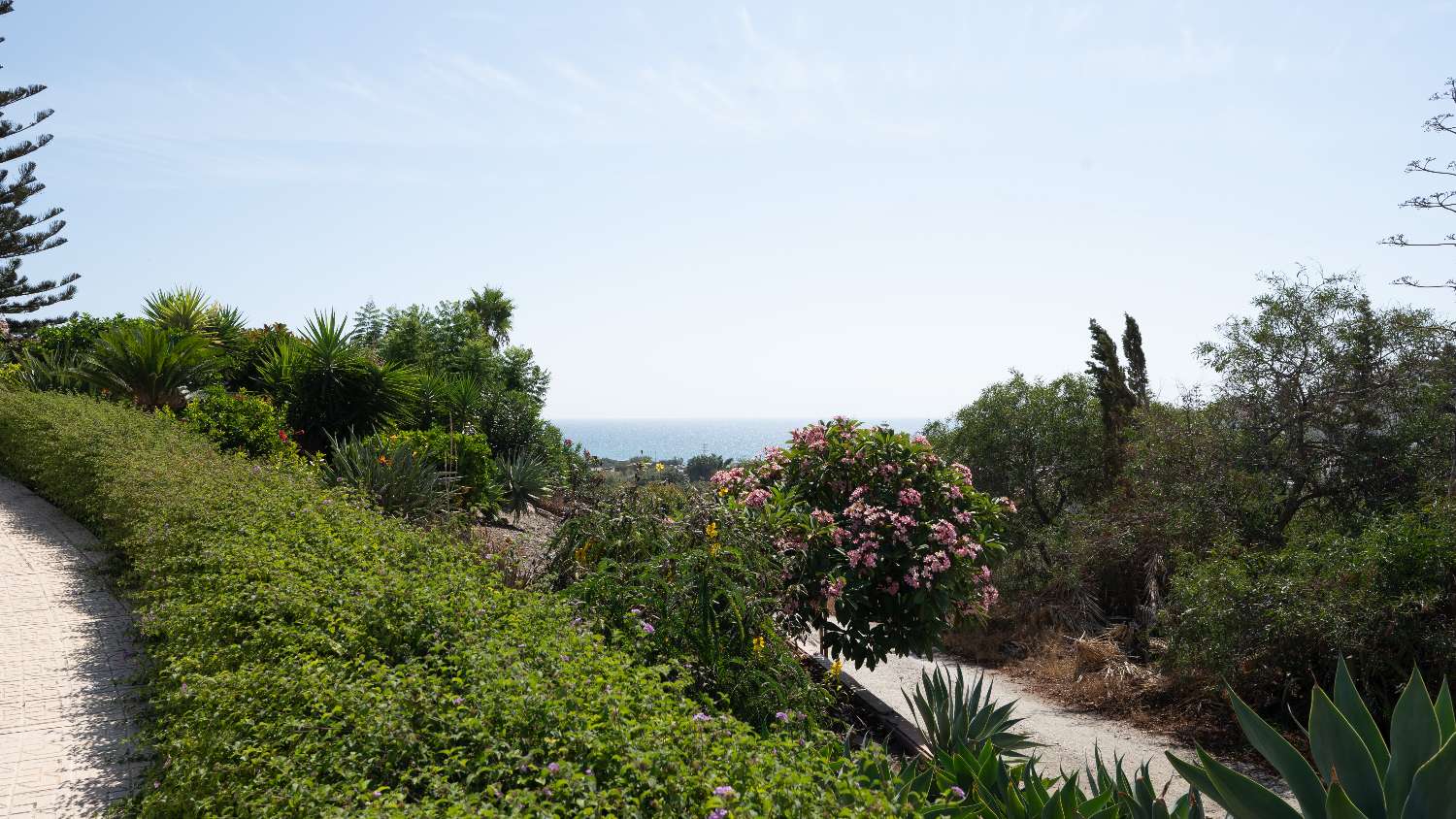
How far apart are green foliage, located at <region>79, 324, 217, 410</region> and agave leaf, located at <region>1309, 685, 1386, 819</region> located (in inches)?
517

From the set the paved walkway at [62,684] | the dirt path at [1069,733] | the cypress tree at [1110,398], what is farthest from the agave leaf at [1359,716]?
the cypress tree at [1110,398]

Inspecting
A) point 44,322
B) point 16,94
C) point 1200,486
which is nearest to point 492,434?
point 1200,486

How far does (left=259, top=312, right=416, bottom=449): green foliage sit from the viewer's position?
1184cm

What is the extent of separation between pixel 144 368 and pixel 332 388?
101 inches

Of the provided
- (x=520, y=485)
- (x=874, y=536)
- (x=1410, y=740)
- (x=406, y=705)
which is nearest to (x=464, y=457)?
(x=520, y=485)

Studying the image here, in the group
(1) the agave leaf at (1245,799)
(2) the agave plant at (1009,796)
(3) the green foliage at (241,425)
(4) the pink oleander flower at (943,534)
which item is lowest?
(2) the agave plant at (1009,796)

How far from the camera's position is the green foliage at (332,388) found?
1184cm

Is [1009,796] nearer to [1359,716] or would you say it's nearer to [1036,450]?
[1359,716]

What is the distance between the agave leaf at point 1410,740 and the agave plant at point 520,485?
991cm

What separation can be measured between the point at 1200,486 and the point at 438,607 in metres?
10.3

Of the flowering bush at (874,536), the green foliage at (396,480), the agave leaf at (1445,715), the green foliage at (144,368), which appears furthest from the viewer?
the green foliage at (144,368)

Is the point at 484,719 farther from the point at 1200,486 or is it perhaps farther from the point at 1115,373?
the point at 1115,373

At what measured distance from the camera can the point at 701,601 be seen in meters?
4.04

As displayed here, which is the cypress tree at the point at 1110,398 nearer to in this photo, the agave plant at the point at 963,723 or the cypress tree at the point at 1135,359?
the cypress tree at the point at 1135,359
